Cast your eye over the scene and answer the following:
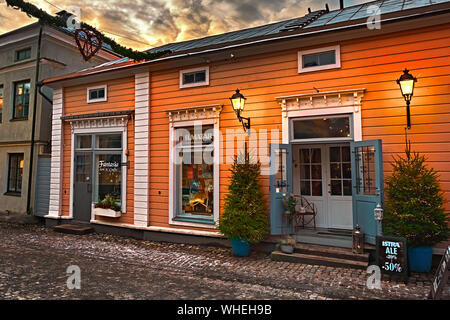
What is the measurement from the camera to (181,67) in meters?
8.20

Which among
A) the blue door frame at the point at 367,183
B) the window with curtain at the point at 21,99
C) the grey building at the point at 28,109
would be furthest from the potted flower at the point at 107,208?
the blue door frame at the point at 367,183

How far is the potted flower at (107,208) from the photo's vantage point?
8.80 metres

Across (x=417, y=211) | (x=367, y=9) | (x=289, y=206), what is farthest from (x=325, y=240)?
(x=367, y=9)

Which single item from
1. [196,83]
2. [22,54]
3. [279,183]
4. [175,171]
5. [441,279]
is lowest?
[441,279]

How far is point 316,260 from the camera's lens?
19.3 ft

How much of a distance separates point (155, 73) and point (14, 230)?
6.79 m

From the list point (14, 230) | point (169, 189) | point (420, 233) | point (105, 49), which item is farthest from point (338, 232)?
point (105, 49)

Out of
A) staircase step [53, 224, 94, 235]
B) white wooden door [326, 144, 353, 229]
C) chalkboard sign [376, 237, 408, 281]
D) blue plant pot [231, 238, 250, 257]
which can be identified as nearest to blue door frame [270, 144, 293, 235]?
blue plant pot [231, 238, 250, 257]

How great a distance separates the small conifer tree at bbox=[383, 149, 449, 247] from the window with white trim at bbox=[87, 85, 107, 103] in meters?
8.14

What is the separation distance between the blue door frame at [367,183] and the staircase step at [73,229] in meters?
7.33

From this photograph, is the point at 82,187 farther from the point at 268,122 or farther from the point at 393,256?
the point at 393,256

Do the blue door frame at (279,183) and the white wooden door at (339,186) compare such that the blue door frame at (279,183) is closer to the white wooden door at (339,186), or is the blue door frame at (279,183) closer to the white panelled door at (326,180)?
the white panelled door at (326,180)

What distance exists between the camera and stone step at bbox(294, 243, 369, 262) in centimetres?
568

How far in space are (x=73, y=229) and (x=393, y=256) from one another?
827 cm
